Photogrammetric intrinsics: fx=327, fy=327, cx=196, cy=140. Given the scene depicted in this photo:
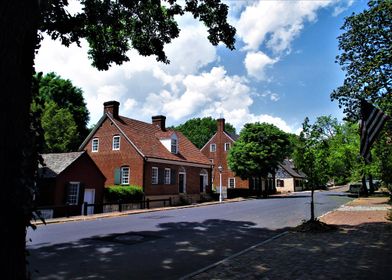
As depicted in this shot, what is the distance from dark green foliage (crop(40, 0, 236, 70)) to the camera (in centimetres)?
1092

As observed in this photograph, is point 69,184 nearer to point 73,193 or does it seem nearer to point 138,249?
point 73,193

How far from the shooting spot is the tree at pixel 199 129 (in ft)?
298

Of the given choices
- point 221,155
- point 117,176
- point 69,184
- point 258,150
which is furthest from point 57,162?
point 221,155

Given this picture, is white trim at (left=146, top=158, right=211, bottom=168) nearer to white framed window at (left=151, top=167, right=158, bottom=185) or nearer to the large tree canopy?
white framed window at (left=151, top=167, right=158, bottom=185)

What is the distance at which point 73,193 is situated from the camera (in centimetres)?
2347

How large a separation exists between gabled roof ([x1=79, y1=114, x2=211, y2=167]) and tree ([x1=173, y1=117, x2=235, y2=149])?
49.8m

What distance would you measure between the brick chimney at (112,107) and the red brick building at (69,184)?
30.3ft

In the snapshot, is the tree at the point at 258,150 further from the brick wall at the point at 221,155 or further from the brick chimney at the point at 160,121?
the brick chimney at the point at 160,121

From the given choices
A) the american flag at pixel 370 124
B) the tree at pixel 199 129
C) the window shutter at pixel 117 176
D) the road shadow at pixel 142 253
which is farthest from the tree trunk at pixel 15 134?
the tree at pixel 199 129

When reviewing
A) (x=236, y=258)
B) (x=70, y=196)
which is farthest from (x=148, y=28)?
(x=70, y=196)

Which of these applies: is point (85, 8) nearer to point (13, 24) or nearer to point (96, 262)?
point (96, 262)

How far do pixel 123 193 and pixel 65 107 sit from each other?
26.0m

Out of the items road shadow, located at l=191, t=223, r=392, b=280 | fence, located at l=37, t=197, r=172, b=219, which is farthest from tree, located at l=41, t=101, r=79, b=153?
road shadow, located at l=191, t=223, r=392, b=280

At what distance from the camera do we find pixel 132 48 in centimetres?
1280
